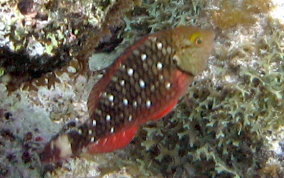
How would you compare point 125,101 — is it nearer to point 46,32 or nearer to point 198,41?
point 198,41

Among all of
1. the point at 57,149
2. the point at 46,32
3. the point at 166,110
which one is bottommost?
the point at 57,149

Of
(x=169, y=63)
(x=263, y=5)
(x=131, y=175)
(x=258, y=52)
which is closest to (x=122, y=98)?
(x=169, y=63)

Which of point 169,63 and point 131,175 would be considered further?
point 131,175

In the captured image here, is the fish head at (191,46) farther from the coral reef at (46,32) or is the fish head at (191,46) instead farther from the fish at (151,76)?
the coral reef at (46,32)

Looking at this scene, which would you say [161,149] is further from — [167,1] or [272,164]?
[167,1]

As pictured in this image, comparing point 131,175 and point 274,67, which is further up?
point 274,67

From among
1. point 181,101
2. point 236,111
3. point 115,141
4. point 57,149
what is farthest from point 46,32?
point 236,111

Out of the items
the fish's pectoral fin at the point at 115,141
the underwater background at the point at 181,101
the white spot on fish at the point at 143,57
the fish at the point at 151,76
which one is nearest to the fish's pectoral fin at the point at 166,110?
the fish at the point at 151,76
